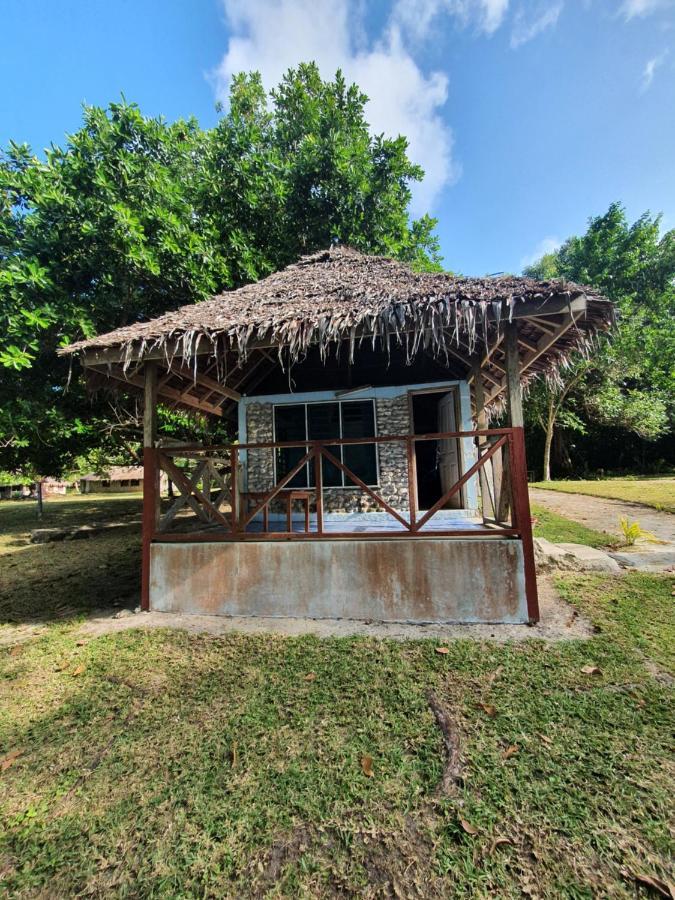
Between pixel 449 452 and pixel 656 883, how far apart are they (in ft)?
20.3

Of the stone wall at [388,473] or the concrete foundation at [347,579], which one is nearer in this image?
the concrete foundation at [347,579]

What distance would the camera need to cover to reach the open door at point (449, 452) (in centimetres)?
699

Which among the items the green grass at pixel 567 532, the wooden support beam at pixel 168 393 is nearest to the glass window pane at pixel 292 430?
the wooden support beam at pixel 168 393

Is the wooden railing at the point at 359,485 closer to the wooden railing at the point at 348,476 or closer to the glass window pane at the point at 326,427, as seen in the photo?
the wooden railing at the point at 348,476

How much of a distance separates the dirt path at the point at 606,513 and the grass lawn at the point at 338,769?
4.55 meters

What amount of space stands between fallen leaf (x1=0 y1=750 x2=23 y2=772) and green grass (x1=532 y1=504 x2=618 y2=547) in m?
7.37

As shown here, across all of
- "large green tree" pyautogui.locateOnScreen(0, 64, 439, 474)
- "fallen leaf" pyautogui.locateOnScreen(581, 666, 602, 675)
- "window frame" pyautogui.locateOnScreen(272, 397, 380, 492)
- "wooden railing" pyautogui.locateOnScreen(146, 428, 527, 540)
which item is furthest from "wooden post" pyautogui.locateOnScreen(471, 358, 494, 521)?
"large green tree" pyautogui.locateOnScreen(0, 64, 439, 474)

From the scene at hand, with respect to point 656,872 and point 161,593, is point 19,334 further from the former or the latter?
point 656,872

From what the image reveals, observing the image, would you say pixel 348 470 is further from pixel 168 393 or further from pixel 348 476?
pixel 168 393

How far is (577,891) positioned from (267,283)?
7.38 meters

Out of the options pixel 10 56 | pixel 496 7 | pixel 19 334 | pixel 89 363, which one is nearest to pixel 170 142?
pixel 10 56

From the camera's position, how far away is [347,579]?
4141 millimetres

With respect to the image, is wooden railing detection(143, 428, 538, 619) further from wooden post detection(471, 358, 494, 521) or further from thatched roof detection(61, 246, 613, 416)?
thatched roof detection(61, 246, 613, 416)

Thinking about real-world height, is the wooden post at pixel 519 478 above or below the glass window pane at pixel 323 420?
below
